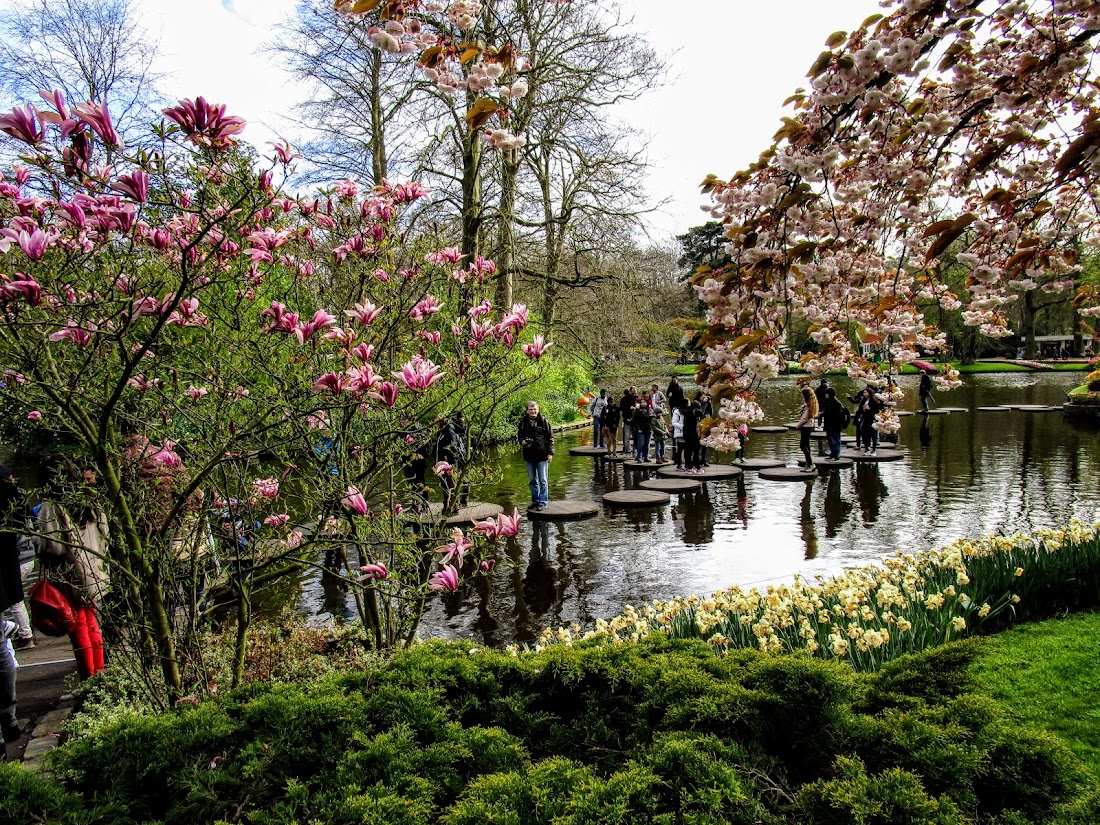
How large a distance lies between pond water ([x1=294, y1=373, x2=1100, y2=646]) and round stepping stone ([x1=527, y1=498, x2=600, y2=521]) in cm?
12

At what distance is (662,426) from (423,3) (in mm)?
13903

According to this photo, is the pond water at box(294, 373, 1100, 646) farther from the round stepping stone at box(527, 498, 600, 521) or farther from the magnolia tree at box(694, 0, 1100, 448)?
the magnolia tree at box(694, 0, 1100, 448)

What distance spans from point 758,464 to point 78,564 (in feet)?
41.6

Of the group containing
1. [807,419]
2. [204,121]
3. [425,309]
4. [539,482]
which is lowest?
[539,482]

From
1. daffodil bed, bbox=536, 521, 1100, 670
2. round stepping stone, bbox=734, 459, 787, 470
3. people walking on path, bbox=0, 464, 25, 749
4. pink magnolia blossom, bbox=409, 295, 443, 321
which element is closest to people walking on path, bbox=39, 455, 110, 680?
people walking on path, bbox=0, 464, 25, 749

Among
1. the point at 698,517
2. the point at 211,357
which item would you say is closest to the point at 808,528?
the point at 698,517

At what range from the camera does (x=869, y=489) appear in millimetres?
11688

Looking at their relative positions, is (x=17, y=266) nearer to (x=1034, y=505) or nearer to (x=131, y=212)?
(x=131, y=212)

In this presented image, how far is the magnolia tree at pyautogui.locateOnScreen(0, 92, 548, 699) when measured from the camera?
2566 millimetres

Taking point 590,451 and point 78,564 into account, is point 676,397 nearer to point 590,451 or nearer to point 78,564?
point 590,451

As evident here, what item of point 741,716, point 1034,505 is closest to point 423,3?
point 741,716

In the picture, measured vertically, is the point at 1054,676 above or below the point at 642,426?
below

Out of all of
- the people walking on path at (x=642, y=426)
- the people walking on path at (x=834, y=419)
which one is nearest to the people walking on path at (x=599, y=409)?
the people walking on path at (x=642, y=426)

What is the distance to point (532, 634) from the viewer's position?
585 cm
